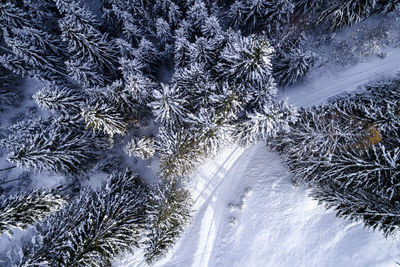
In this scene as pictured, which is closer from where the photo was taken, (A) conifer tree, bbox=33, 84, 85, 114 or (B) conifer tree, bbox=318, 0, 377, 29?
(A) conifer tree, bbox=33, 84, 85, 114

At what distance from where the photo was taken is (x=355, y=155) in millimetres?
13375

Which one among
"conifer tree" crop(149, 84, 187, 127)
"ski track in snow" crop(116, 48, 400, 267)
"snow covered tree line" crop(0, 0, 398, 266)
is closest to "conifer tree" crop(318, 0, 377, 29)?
"snow covered tree line" crop(0, 0, 398, 266)

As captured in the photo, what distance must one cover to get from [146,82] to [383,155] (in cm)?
1666

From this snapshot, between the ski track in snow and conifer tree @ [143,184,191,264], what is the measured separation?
11.9 ft

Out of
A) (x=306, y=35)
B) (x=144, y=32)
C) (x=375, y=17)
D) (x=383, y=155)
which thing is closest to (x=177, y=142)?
(x=383, y=155)

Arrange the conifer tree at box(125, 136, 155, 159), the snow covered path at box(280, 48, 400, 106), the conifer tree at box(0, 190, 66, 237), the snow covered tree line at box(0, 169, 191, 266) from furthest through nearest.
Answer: the snow covered path at box(280, 48, 400, 106) → the conifer tree at box(125, 136, 155, 159) → the conifer tree at box(0, 190, 66, 237) → the snow covered tree line at box(0, 169, 191, 266)

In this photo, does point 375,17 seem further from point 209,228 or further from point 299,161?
point 209,228

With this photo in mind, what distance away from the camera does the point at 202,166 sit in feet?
63.4

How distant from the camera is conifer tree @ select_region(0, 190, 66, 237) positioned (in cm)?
1283

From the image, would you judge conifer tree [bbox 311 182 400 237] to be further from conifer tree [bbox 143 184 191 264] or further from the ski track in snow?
conifer tree [bbox 143 184 191 264]

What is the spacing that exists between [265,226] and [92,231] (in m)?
13.8

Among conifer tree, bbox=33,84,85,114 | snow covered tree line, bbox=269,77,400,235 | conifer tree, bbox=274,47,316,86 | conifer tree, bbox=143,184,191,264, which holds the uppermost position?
conifer tree, bbox=33,84,85,114

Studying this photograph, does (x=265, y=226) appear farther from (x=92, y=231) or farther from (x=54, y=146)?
(x=54, y=146)

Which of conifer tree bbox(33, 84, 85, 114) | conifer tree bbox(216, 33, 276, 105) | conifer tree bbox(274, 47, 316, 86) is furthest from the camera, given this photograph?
conifer tree bbox(274, 47, 316, 86)
